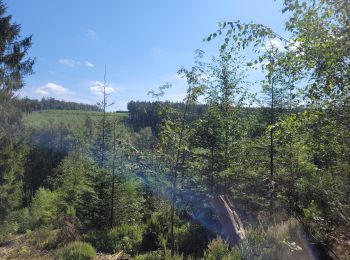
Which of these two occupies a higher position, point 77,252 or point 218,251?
point 218,251

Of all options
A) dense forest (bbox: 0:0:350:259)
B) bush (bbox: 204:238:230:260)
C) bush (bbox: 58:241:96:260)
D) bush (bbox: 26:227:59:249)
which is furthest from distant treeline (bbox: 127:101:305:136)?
bush (bbox: 26:227:59:249)

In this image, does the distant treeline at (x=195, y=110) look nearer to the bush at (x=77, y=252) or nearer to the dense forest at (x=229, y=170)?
the dense forest at (x=229, y=170)

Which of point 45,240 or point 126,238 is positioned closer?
point 126,238

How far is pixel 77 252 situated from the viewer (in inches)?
384

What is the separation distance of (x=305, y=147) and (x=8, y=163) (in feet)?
82.2

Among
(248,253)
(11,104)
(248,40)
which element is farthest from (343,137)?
(11,104)

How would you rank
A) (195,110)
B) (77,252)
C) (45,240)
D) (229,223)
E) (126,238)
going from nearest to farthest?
(229,223) < (77,252) < (126,238) < (195,110) < (45,240)

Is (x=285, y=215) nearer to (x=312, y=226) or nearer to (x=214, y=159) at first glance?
(x=312, y=226)

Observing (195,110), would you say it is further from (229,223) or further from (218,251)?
(218,251)

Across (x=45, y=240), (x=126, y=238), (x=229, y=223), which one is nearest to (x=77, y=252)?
(x=126, y=238)

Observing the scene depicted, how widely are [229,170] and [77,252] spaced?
17.7 ft

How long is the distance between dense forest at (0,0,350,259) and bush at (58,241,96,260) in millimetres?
43

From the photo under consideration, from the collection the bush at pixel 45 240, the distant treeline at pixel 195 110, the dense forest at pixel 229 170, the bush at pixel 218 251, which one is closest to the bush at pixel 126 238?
the dense forest at pixel 229 170

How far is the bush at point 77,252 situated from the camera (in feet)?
31.4
